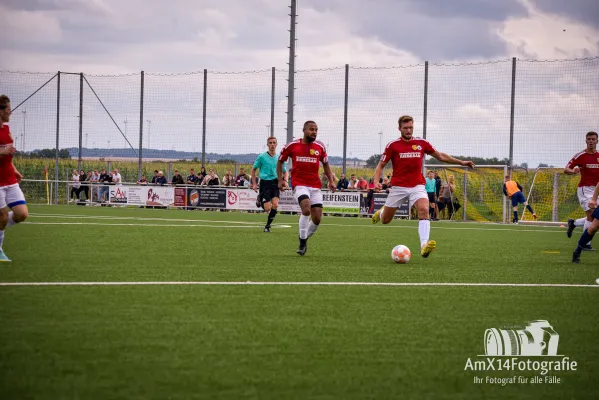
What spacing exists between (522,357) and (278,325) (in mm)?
1814

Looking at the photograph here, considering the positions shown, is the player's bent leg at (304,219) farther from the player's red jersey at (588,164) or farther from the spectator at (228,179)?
the spectator at (228,179)

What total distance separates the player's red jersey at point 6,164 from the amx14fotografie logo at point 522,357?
279 inches

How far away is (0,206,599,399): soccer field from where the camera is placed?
4.32 meters

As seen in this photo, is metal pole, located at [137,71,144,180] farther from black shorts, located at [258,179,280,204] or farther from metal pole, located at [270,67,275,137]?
black shorts, located at [258,179,280,204]

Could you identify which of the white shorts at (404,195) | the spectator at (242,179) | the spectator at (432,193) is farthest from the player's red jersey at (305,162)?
the spectator at (242,179)

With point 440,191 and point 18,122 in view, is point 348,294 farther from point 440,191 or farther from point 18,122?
point 18,122

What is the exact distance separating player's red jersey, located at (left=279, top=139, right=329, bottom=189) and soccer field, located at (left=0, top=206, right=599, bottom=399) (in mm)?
2333

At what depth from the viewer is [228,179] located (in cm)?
3581

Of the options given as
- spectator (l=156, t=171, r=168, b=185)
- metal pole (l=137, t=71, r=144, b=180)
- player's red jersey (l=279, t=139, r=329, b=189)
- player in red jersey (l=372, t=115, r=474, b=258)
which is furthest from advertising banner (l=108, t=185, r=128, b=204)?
player in red jersey (l=372, t=115, r=474, b=258)

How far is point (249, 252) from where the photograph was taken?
12.5m

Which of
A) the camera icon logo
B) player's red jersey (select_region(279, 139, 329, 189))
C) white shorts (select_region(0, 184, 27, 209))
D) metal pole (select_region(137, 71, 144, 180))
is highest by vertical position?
metal pole (select_region(137, 71, 144, 180))

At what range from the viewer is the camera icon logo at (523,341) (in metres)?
5.21

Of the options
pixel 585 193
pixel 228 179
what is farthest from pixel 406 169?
pixel 228 179

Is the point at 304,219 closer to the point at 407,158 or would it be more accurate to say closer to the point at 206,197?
the point at 407,158
